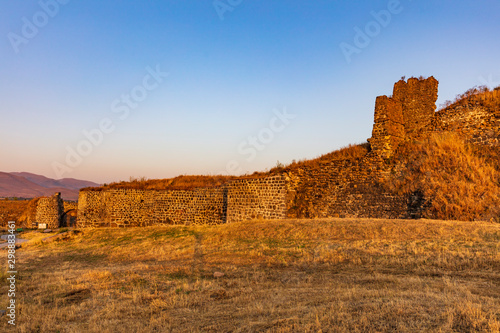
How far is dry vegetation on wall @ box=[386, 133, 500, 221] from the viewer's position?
1056 cm

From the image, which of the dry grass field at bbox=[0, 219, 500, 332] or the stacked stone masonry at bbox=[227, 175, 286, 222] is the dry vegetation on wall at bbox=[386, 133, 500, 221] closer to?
the dry grass field at bbox=[0, 219, 500, 332]

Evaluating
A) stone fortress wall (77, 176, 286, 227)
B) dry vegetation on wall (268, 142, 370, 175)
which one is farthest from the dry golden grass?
dry vegetation on wall (268, 142, 370, 175)

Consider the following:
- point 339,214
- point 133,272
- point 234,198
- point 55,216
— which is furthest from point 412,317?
point 55,216

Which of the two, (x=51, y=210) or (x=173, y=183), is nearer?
(x=173, y=183)

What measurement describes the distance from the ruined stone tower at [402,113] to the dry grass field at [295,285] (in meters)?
5.04

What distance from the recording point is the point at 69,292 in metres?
6.25

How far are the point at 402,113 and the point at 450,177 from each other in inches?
177

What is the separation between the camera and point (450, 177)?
1154 cm

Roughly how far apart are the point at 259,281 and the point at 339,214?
846 centimetres

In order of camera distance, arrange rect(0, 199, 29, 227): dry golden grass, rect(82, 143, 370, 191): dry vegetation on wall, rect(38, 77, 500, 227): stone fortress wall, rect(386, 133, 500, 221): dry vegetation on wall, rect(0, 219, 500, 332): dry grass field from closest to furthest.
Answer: rect(0, 219, 500, 332): dry grass field → rect(386, 133, 500, 221): dry vegetation on wall → rect(38, 77, 500, 227): stone fortress wall → rect(82, 143, 370, 191): dry vegetation on wall → rect(0, 199, 29, 227): dry golden grass

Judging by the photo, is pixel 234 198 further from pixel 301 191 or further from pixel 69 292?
pixel 69 292

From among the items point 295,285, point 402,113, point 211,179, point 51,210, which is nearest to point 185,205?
point 211,179

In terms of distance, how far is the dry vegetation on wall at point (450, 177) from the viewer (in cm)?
1056

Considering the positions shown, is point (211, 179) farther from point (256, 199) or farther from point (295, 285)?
point (295, 285)
